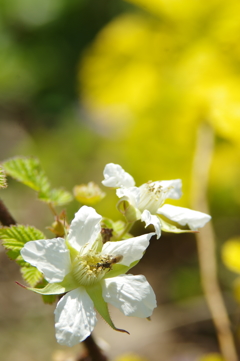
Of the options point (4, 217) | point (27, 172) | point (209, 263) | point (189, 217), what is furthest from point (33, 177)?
point (209, 263)

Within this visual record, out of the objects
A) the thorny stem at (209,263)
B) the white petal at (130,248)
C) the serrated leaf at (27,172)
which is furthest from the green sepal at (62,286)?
the thorny stem at (209,263)

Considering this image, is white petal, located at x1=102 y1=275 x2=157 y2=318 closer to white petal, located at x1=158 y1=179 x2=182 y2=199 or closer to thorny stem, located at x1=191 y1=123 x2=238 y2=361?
white petal, located at x1=158 y1=179 x2=182 y2=199

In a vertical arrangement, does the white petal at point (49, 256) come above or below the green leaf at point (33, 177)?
below

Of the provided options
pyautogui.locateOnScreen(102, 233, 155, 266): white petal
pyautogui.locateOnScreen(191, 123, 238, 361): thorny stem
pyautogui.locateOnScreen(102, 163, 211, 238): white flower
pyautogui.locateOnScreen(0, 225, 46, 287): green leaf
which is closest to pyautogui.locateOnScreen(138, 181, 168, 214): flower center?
pyautogui.locateOnScreen(102, 163, 211, 238): white flower

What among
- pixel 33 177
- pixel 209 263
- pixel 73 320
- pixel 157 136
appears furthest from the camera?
pixel 157 136

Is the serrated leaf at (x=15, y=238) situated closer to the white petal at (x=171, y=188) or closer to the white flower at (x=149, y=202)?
the white flower at (x=149, y=202)

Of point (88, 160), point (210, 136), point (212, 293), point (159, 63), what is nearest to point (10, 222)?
point (212, 293)

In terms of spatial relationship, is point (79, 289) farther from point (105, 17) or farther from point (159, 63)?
point (105, 17)

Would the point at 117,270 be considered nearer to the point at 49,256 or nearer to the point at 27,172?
the point at 49,256
